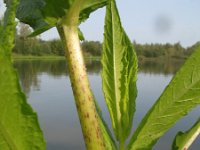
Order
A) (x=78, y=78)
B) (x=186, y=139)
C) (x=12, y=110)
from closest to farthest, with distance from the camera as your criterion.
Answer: (x=12, y=110), (x=78, y=78), (x=186, y=139)

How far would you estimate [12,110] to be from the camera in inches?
12.8

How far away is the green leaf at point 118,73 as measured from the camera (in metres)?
0.60

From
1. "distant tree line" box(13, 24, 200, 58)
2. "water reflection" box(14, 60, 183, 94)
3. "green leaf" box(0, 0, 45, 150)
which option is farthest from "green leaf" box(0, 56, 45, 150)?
"distant tree line" box(13, 24, 200, 58)

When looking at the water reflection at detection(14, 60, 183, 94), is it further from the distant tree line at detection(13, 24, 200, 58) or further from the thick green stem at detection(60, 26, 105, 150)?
the thick green stem at detection(60, 26, 105, 150)

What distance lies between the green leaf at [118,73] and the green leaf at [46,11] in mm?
125

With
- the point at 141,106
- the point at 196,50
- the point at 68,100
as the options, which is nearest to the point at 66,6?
the point at 196,50

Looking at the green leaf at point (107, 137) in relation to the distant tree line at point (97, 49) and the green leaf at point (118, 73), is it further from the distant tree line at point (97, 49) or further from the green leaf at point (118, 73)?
the distant tree line at point (97, 49)

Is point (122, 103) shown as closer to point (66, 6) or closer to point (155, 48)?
point (66, 6)

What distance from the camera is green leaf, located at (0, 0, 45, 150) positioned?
31 cm

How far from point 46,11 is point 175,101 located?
0.23 metres

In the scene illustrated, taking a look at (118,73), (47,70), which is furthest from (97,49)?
(118,73)

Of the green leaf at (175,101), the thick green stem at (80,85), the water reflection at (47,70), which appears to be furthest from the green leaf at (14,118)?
the water reflection at (47,70)

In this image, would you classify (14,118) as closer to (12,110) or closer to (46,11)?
(12,110)

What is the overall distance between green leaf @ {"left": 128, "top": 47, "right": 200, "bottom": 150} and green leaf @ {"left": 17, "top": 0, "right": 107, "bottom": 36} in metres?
Result: 0.16
